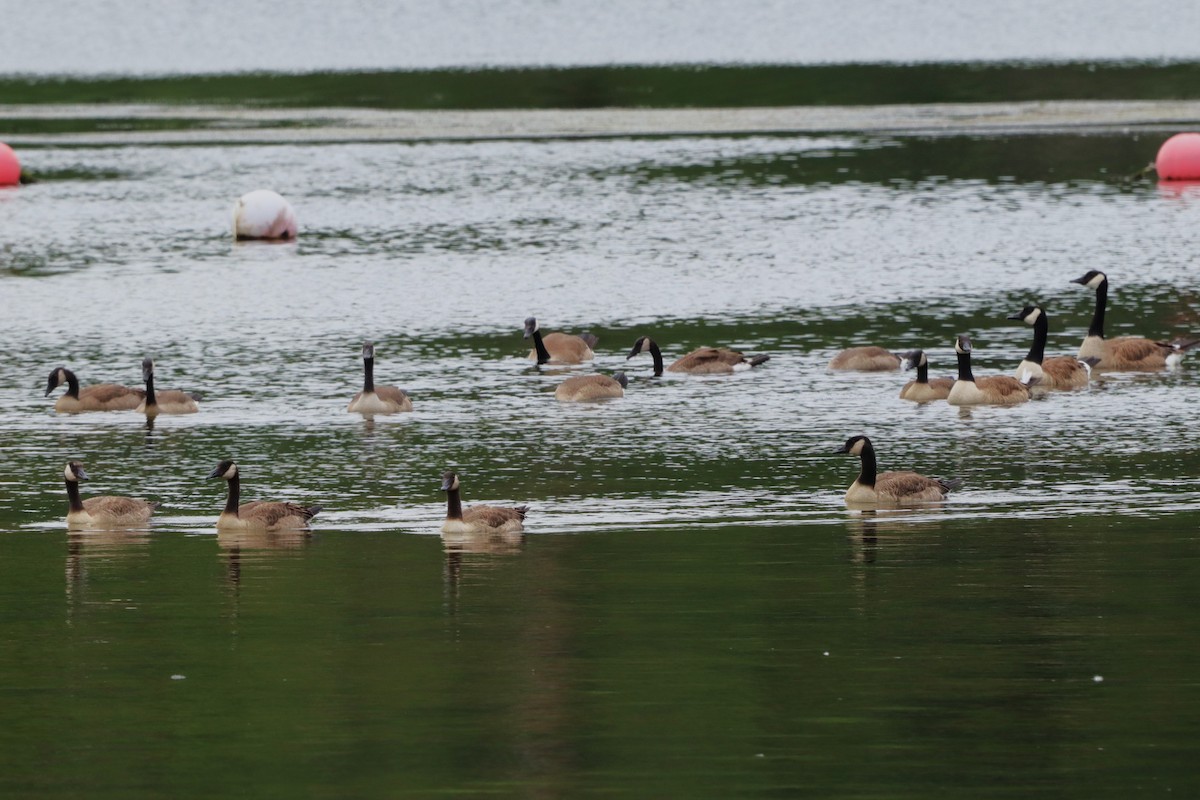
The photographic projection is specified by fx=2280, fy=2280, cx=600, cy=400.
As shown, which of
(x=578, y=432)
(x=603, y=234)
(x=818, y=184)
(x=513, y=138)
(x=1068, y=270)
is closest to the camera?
(x=578, y=432)

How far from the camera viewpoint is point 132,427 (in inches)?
1147

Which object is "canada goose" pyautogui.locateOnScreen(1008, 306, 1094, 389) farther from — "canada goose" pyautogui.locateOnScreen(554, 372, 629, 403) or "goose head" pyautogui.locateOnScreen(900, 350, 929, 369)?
"canada goose" pyautogui.locateOnScreen(554, 372, 629, 403)

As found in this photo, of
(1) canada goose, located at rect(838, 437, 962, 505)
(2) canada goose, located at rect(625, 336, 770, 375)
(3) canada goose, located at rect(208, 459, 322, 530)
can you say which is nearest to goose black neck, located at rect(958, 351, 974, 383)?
(2) canada goose, located at rect(625, 336, 770, 375)

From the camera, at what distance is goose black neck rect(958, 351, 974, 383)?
95.1 feet

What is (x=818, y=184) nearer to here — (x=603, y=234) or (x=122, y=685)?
(x=603, y=234)

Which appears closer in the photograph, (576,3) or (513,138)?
(513,138)

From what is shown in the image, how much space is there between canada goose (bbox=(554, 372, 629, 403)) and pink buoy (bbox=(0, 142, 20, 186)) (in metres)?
34.0

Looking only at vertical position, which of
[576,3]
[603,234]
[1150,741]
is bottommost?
[1150,741]

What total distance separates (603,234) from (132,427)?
68.4 feet

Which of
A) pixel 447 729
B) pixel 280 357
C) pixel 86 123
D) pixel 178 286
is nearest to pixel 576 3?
pixel 86 123

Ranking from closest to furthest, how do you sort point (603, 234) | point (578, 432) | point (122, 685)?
point (122, 685) → point (578, 432) → point (603, 234)

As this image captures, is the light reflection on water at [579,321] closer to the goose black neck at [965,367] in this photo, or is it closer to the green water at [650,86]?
the goose black neck at [965,367]

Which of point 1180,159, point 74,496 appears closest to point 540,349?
point 74,496

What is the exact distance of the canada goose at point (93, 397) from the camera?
97.5 ft
